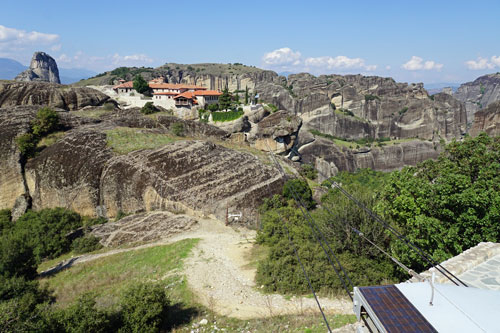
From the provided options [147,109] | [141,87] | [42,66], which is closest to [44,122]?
[147,109]

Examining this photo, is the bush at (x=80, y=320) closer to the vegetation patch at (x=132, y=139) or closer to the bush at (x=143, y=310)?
the bush at (x=143, y=310)

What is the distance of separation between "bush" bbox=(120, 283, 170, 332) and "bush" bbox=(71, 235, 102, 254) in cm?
1383

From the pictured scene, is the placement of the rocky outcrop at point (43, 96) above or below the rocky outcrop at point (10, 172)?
above

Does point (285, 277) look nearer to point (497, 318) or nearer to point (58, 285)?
point (497, 318)

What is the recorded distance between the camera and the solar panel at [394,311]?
5.31m

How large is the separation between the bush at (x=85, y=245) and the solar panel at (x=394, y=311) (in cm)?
2237

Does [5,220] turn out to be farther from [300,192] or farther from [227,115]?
[227,115]

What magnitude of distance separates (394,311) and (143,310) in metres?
8.84

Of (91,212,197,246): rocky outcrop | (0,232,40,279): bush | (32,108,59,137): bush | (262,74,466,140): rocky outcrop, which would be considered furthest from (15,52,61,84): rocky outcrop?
(0,232,40,279): bush

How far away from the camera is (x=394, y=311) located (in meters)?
5.72

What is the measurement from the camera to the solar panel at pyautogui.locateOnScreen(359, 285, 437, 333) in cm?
531

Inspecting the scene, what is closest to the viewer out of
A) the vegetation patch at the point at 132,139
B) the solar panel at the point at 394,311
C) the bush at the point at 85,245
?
the solar panel at the point at 394,311

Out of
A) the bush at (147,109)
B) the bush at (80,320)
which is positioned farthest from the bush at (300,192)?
the bush at (147,109)

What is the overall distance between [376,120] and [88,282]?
11184 cm
